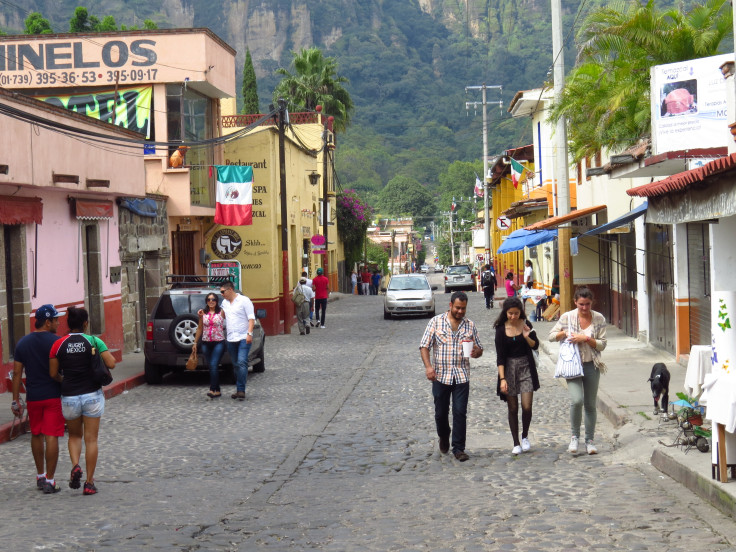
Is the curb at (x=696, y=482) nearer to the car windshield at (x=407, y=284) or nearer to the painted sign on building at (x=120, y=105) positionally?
the painted sign on building at (x=120, y=105)

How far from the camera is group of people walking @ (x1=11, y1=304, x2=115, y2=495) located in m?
8.58

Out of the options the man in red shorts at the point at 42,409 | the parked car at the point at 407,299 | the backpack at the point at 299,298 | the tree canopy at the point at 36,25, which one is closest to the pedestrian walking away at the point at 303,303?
the backpack at the point at 299,298

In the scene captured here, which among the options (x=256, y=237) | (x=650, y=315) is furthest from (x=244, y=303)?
(x=256, y=237)

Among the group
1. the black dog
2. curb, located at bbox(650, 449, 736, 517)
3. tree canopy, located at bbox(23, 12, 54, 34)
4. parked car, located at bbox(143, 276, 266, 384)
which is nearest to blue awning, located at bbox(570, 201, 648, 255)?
the black dog

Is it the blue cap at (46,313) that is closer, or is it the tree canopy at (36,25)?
the blue cap at (46,313)

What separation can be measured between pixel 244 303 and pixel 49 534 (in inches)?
299

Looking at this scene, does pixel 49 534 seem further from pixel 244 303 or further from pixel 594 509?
pixel 244 303

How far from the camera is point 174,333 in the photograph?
16.2m

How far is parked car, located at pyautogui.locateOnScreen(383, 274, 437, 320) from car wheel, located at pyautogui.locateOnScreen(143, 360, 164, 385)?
14714 millimetres

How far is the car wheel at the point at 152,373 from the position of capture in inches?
660

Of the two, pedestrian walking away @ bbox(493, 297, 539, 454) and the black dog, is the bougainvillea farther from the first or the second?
pedestrian walking away @ bbox(493, 297, 539, 454)

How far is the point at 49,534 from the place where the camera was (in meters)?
7.07

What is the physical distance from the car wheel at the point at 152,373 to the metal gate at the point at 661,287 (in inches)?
361

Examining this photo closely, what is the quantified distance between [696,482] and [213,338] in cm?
859
